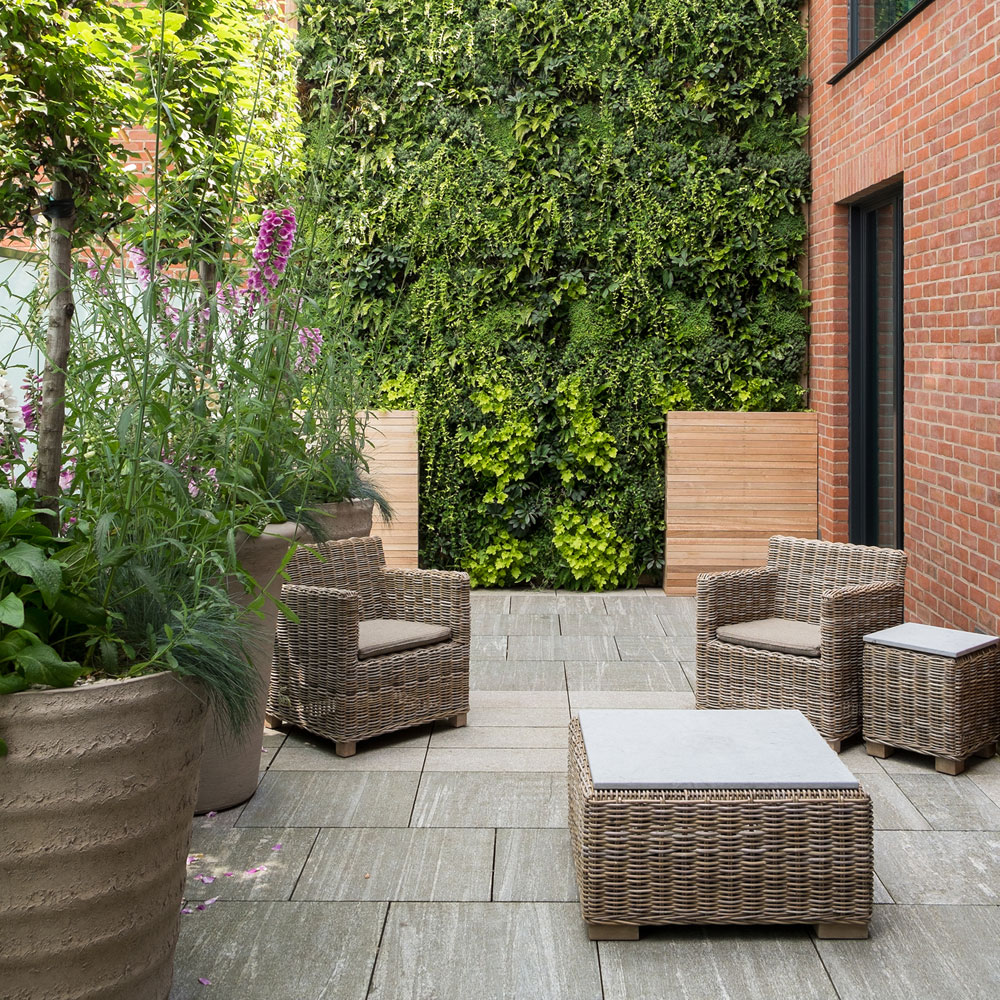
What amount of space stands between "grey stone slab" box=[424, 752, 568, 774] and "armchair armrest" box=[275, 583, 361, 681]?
459mm

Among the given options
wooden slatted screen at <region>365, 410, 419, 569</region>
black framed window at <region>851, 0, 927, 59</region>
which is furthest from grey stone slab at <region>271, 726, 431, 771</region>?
black framed window at <region>851, 0, 927, 59</region>

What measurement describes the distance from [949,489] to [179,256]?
10.4 ft

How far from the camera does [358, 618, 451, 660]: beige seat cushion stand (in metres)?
4.14

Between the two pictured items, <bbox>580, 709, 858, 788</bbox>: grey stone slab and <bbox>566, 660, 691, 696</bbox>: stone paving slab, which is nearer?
<bbox>580, 709, 858, 788</bbox>: grey stone slab

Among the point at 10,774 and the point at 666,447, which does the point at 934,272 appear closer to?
the point at 666,447

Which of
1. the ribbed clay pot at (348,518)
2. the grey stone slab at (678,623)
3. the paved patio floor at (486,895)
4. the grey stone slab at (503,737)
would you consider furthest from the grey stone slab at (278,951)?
the grey stone slab at (678,623)

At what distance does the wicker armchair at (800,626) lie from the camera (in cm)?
414

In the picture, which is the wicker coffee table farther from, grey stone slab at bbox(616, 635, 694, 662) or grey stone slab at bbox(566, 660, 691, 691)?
grey stone slab at bbox(616, 635, 694, 662)

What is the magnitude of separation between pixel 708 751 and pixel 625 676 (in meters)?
2.29

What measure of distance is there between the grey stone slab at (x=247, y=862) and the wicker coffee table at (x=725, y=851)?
86 cm

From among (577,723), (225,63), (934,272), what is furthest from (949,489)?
(225,63)

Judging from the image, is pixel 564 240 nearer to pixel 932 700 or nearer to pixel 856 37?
pixel 856 37

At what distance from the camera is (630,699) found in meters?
4.85

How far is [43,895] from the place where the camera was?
2.00 m
